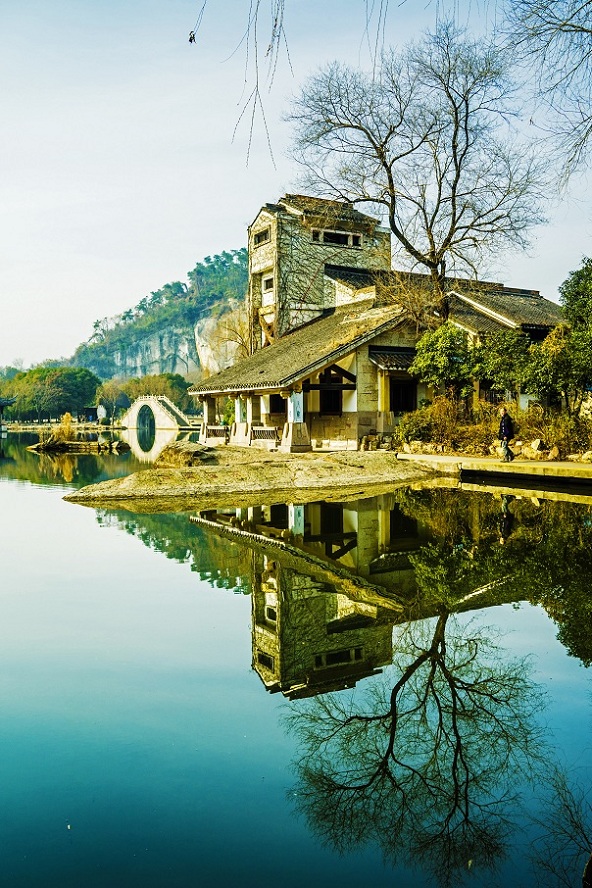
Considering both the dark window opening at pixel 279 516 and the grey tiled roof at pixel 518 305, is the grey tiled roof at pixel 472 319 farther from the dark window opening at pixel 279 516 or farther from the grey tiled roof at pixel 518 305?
the dark window opening at pixel 279 516

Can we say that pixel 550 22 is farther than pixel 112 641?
No

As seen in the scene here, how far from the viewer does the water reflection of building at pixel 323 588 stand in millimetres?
5617

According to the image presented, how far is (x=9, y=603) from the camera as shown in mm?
7727

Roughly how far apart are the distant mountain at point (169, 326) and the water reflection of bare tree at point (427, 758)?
374ft

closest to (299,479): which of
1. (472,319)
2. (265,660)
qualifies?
(472,319)

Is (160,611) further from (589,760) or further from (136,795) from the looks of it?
(589,760)

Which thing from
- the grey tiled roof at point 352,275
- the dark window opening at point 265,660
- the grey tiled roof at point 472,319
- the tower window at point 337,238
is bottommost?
the dark window opening at point 265,660

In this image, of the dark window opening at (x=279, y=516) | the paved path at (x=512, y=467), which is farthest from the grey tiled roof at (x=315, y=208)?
the dark window opening at (x=279, y=516)

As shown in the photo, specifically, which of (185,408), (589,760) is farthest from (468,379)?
(185,408)

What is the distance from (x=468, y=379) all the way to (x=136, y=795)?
63.1 ft

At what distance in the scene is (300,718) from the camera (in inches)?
187

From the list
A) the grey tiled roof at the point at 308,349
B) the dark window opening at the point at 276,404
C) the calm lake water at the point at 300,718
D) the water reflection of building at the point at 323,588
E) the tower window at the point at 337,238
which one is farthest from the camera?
the tower window at the point at 337,238

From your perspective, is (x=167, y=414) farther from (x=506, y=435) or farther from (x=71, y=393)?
(x=506, y=435)

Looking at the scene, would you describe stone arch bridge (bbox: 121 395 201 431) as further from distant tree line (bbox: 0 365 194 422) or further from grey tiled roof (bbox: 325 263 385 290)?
grey tiled roof (bbox: 325 263 385 290)
